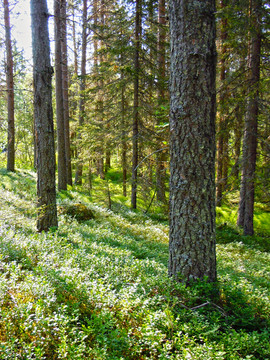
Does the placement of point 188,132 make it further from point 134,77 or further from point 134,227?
point 134,77

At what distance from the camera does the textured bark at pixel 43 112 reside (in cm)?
602

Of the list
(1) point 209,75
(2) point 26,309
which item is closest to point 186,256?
(2) point 26,309

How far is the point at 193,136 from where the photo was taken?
3492 mm

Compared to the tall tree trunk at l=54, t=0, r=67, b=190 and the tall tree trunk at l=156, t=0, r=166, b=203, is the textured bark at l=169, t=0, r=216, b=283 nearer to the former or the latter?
the tall tree trunk at l=156, t=0, r=166, b=203

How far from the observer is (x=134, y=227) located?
30.3 ft

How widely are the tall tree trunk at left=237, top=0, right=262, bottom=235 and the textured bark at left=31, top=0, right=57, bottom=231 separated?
22.7ft

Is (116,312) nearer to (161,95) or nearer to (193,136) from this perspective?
(193,136)

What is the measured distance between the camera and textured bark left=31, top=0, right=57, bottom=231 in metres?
6.02

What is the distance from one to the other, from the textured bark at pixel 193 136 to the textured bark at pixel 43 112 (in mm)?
3752

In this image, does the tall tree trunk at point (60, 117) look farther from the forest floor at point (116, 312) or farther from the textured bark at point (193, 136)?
the textured bark at point (193, 136)

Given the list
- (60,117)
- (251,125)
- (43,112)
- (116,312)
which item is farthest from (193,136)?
(60,117)

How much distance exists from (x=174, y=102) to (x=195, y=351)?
3.02 m

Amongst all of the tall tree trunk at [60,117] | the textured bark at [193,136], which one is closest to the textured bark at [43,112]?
the textured bark at [193,136]

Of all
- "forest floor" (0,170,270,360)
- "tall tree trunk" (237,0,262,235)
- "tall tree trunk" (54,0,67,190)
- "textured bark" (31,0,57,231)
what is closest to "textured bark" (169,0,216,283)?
"forest floor" (0,170,270,360)
